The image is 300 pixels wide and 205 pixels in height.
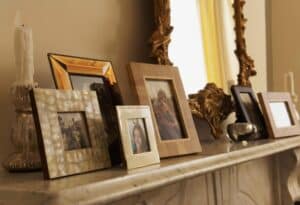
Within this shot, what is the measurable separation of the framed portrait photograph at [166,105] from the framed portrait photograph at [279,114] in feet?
1.54

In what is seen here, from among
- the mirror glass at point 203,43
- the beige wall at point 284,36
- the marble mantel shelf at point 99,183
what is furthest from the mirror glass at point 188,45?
the beige wall at point 284,36

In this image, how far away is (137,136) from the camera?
2.94ft

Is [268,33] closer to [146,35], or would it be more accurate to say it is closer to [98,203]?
[146,35]

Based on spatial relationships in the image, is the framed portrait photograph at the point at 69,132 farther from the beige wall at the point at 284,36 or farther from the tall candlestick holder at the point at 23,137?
the beige wall at the point at 284,36

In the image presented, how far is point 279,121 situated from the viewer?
157cm

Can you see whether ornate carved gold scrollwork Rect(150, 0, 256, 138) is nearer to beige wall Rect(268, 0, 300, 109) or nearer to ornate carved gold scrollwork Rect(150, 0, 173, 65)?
ornate carved gold scrollwork Rect(150, 0, 173, 65)

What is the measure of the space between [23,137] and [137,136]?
0.74 ft

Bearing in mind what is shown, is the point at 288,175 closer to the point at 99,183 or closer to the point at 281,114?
the point at 281,114

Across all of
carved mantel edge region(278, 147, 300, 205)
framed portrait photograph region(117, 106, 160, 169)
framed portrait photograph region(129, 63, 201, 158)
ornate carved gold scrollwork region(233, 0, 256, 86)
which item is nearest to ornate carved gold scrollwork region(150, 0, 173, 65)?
framed portrait photograph region(129, 63, 201, 158)

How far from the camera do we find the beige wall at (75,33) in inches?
38.5

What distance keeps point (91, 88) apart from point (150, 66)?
6.5 inches

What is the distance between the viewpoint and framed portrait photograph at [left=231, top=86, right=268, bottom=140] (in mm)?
1521

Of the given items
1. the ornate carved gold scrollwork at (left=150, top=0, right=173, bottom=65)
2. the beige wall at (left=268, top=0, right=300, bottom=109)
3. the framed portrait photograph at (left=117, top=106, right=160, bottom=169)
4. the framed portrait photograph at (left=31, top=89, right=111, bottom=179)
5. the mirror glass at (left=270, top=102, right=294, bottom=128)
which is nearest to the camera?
the framed portrait photograph at (left=31, top=89, right=111, bottom=179)

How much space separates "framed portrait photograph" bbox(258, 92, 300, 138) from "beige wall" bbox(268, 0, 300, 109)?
971 mm
